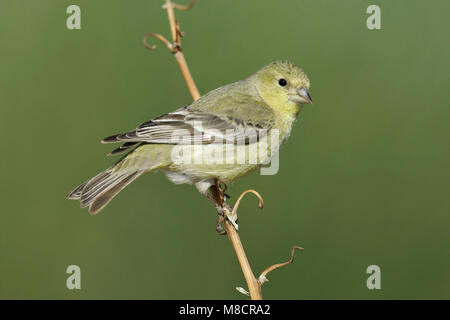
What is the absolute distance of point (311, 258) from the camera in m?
4.59

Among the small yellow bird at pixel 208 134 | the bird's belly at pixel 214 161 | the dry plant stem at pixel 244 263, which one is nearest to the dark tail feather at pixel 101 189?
the small yellow bird at pixel 208 134

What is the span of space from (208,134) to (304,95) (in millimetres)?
755

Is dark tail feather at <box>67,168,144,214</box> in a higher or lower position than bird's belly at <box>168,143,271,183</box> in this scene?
lower

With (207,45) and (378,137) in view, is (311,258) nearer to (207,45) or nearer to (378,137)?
(378,137)

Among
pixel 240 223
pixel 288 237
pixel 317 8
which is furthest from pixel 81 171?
pixel 317 8

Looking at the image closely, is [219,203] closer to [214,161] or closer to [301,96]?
[214,161]

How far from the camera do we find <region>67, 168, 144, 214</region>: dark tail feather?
340 centimetres

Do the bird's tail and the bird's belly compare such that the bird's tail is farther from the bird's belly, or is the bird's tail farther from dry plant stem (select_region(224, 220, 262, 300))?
dry plant stem (select_region(224, 220, 262, 300))

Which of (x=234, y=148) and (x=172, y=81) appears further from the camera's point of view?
(x=172, y=81)

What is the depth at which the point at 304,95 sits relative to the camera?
3920 millimetres

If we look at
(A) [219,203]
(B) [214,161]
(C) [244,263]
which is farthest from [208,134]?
(C) [244,263]

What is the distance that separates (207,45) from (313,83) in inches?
41.2

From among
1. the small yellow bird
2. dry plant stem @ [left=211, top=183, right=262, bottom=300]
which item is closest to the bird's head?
the small yellow bird

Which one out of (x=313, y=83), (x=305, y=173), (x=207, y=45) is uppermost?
(x=207, y=45)
